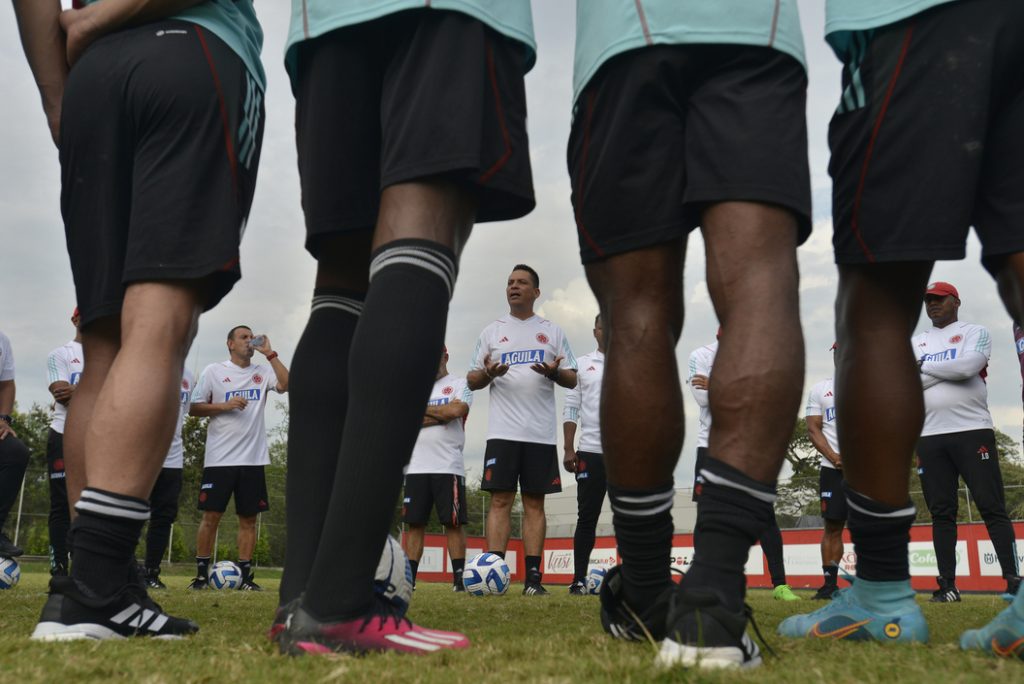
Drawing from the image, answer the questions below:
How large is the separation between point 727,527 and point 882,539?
898 millimetres

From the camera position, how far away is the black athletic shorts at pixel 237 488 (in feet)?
30.9

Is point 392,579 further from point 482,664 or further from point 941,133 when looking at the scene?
point 941,133

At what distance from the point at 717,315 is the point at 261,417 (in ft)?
28.8

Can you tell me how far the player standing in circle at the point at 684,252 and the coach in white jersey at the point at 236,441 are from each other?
313 inches

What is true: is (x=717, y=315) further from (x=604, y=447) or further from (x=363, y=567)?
(x=363, y=567)

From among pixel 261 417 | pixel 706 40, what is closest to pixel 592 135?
pixel 706 40

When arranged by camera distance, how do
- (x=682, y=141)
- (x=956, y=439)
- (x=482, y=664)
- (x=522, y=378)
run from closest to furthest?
(x=482, y=664) → (x=682, y=141) → (x=956, y=439) → (x=522, y=378)

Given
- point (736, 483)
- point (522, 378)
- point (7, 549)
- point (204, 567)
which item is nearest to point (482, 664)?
point (736, 483)

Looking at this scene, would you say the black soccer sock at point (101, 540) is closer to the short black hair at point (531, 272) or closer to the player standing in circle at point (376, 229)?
the player standing in circle at point (376, 229)

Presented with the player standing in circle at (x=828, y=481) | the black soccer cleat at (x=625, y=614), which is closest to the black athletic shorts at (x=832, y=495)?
the player standing in circle at (x=828, y=481)

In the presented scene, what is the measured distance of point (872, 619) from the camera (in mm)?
2234

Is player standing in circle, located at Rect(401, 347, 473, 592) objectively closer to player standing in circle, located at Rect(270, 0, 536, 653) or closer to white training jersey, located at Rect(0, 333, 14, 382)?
white training jersey, located at Rect(0, 333, 14, 382)

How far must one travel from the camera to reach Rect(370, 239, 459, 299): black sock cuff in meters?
1.81

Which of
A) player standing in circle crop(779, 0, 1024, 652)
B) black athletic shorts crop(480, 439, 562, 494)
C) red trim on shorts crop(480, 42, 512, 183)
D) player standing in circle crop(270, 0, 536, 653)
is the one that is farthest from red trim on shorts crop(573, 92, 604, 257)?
black athletic shorts crop(480, 439, 562, 494)
